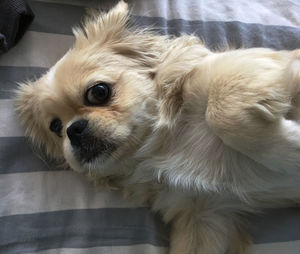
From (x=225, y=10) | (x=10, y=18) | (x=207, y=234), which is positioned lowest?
(x=207, y=234)

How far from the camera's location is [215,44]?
1942mm

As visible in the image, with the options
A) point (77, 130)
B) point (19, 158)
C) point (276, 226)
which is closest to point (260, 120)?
point (276, 226)

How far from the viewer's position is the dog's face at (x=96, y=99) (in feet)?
4.61

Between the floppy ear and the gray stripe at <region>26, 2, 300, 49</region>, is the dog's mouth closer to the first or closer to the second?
the floppy ear

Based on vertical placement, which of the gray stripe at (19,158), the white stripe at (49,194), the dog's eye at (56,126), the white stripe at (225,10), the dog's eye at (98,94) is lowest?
the white stripe at (49,194)

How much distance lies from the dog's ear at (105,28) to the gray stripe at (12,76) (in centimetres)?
25

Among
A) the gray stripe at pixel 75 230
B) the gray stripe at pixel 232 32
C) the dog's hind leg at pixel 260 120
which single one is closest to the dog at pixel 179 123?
the dog's hind leg at pixel 260 120

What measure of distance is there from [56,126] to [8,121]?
20cm

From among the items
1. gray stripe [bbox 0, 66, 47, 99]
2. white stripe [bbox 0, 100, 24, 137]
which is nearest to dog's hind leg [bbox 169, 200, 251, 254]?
white stripe [bbox 0, 100, 24, 137]

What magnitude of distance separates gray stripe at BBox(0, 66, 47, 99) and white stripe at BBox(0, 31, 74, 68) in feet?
0.06

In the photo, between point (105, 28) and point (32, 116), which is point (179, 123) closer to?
point (105, 28)

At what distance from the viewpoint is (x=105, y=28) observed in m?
1.67

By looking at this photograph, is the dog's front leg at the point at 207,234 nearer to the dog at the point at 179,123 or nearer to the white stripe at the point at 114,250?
the dog at the point at 179,123

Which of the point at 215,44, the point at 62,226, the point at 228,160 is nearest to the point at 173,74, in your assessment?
the point at 228,160
